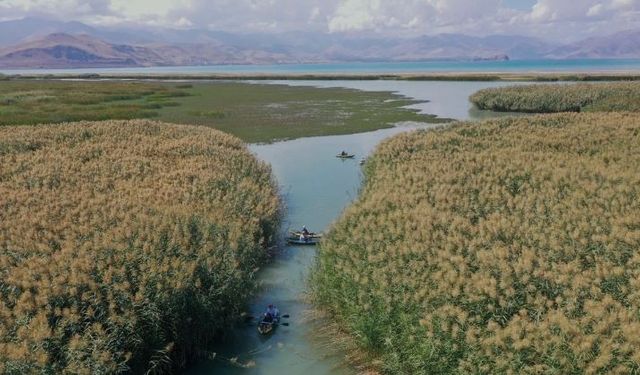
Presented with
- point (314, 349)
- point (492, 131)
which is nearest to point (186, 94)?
point (492, 131)

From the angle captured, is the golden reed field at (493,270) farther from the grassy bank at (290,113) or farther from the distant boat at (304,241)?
the grassy bank at (290,113)

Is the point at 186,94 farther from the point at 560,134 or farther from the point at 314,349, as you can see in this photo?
the point at 314,349

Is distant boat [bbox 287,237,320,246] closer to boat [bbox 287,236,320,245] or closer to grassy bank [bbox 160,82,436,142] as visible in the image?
boat [bbox 287,236,320,245]

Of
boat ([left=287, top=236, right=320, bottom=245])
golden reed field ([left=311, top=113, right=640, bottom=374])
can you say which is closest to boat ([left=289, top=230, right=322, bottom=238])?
boat ([left=287, top=236, right=320, bottom=245])

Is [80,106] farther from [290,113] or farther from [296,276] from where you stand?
[296,276]

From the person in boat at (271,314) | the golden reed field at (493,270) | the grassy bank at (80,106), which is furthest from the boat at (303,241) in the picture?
the grassy bank at (80,106)
